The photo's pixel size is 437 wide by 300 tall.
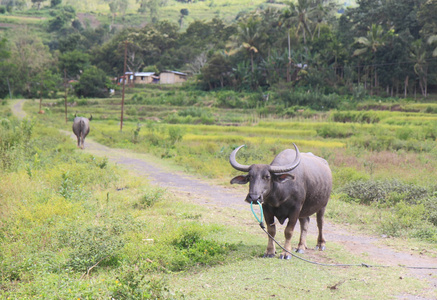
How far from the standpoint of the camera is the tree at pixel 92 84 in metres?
57.2

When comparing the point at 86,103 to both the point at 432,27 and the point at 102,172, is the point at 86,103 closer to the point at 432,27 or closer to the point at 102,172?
the point at 432,27

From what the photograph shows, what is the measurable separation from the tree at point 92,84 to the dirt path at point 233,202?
40.1m

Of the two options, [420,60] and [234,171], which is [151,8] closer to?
[420,60]

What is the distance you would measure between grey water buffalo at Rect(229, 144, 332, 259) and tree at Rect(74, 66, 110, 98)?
177 feet

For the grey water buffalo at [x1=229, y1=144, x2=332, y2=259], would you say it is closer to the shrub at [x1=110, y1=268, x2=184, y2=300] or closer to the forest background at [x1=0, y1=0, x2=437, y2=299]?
the forest background at [x1=0, y1=0, x2=437, y2=299]

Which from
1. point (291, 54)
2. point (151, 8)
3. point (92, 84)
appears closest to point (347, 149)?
point (291, 54)

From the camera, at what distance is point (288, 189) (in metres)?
5.98

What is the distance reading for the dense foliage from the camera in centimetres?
4341


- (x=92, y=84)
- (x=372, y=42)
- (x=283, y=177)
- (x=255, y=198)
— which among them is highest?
(x=372, y=42)

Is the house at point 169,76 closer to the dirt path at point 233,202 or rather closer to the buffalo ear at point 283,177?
the dirt path at point 233,202

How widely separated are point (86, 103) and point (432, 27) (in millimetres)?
37710

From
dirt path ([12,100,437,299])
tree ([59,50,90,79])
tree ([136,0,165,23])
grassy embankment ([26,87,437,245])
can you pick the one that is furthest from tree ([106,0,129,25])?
dirt path ([12,100,437,299])

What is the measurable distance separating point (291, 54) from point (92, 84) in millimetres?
26132

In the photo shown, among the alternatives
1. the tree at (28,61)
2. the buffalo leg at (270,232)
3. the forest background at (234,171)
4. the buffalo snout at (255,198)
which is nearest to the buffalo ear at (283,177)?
the buffalo snout at (255,198)
